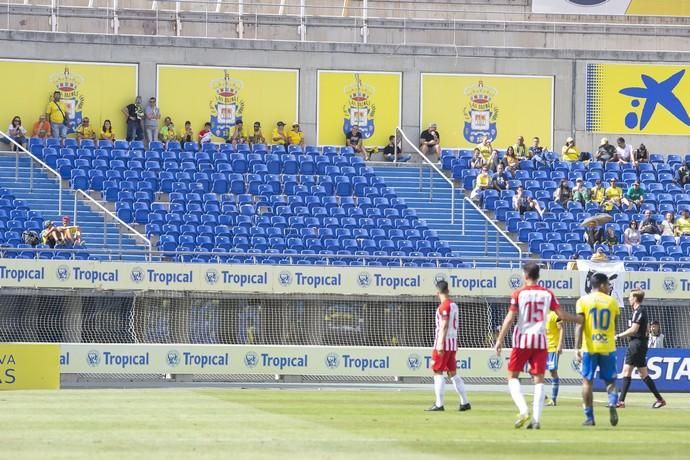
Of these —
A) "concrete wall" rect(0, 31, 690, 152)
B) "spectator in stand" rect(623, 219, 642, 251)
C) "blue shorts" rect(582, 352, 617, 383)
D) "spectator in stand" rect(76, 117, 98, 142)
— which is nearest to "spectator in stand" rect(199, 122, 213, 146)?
"concrete wall" rect(0, 31, 690, 152)

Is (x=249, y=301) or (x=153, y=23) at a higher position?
(x=153, y=23)

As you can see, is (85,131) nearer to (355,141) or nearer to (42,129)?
(42,129)

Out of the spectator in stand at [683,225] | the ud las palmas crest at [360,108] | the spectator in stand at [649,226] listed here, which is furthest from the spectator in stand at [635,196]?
the ud las palmas crest at [360,108]

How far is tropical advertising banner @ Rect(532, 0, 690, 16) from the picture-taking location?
146 ft

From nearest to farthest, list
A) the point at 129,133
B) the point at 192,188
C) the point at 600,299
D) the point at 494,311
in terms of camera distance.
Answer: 1. the point at 600,299
2. the point at 494,311
3. the point at 192,188
4. the point at 129,133

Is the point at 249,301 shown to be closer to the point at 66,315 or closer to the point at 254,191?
the point at 66,315

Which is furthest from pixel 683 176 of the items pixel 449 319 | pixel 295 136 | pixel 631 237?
pixel 449 319

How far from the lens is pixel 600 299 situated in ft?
58.9

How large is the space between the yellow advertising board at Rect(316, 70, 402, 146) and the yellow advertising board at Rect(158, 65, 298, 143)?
0.87 m

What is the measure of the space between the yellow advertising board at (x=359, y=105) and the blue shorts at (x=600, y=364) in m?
24.5

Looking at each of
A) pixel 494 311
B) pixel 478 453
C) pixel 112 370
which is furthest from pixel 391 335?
pixel 478 453

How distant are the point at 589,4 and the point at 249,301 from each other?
1852 cm

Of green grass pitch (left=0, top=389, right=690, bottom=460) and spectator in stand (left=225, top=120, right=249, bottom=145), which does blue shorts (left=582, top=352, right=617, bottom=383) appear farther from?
spectator in stand (left=225, top=120, right=249, bottom=145)

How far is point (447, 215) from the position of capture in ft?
126
